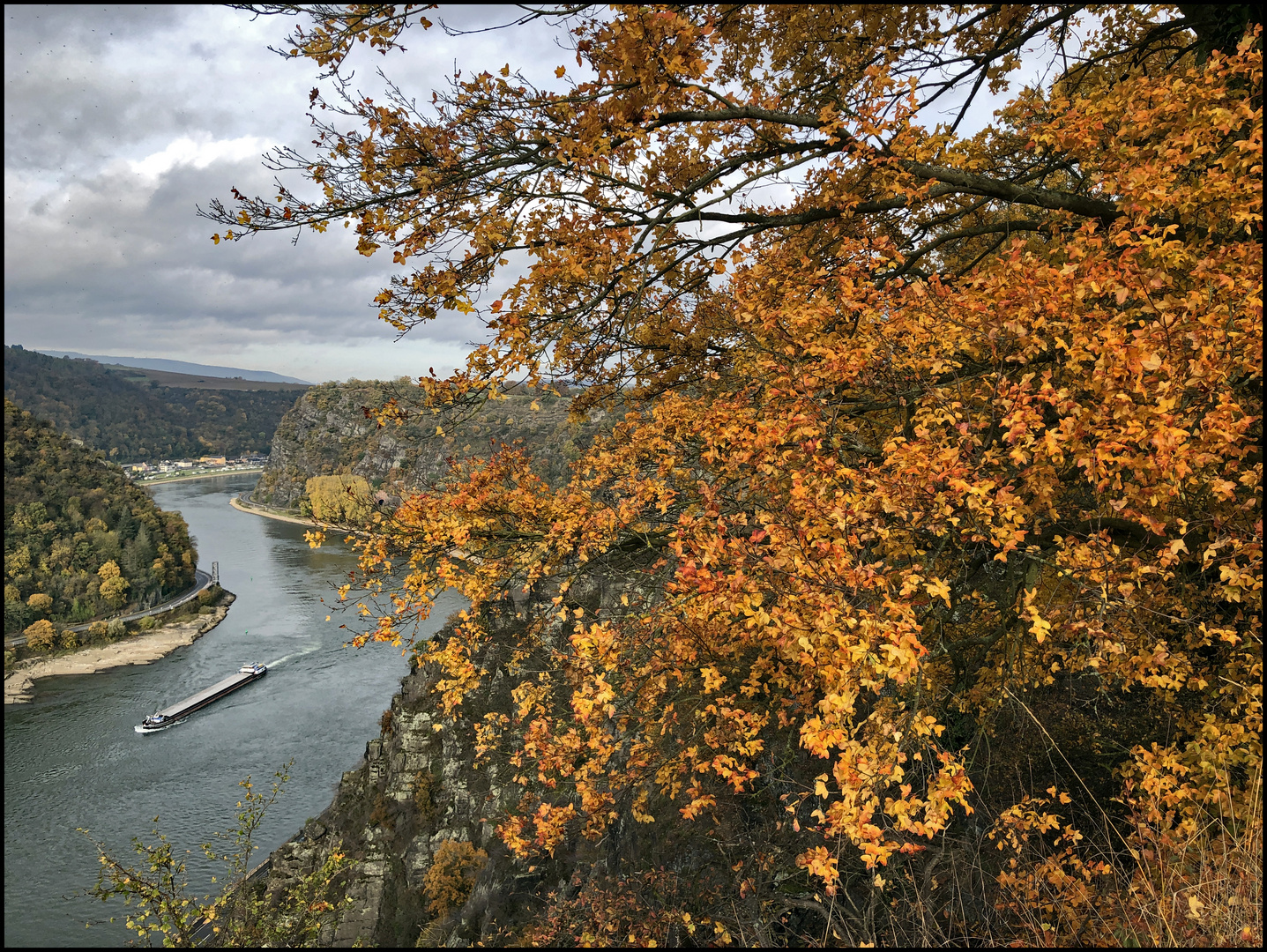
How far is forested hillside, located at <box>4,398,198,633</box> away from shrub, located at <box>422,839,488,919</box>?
57986 mm

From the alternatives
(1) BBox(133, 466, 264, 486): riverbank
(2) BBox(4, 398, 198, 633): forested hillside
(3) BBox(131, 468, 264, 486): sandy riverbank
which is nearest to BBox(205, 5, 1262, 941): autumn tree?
(2) BBox(4, 398, 198, 633): forested hillside

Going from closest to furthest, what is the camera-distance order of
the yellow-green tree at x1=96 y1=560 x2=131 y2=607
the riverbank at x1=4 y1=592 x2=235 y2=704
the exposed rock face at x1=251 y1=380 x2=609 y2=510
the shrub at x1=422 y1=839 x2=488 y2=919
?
1. the shrub at x1=422 y1=839 x2=488 y2=919
2. the riverbank at x1=4 y1=592 x2=235 y2=704
3. the yellow-green tree at x1=96 y1=560 x2=131 y2=607
4. the exposed rock face at x1=251 y1=380 x2=609 y2=510

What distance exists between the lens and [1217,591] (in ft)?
14.6

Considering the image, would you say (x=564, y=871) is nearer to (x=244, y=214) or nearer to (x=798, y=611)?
(x=798, y=611)

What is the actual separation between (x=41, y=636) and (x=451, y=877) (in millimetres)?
54328

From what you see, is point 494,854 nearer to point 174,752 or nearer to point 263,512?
point 174,752

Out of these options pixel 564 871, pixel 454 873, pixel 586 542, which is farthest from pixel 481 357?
pixel 454 873

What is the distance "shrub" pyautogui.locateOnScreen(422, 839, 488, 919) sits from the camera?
18.6 m

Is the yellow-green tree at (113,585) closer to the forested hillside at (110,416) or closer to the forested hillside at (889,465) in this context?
the forested hillside at (889,465)

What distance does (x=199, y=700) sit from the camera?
39312mm

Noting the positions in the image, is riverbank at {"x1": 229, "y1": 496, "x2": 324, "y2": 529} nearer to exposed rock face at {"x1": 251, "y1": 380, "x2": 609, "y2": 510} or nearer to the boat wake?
exposed rock face at {"x1": 251, "y1": 380, "x2": 609, "y2": 510}

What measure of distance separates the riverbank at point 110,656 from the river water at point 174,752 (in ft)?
3.61

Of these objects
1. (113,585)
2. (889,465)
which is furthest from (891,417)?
(113,585)

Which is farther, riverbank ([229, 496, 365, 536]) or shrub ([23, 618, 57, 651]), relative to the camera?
riverbank ([229, 496, 365, 536])
